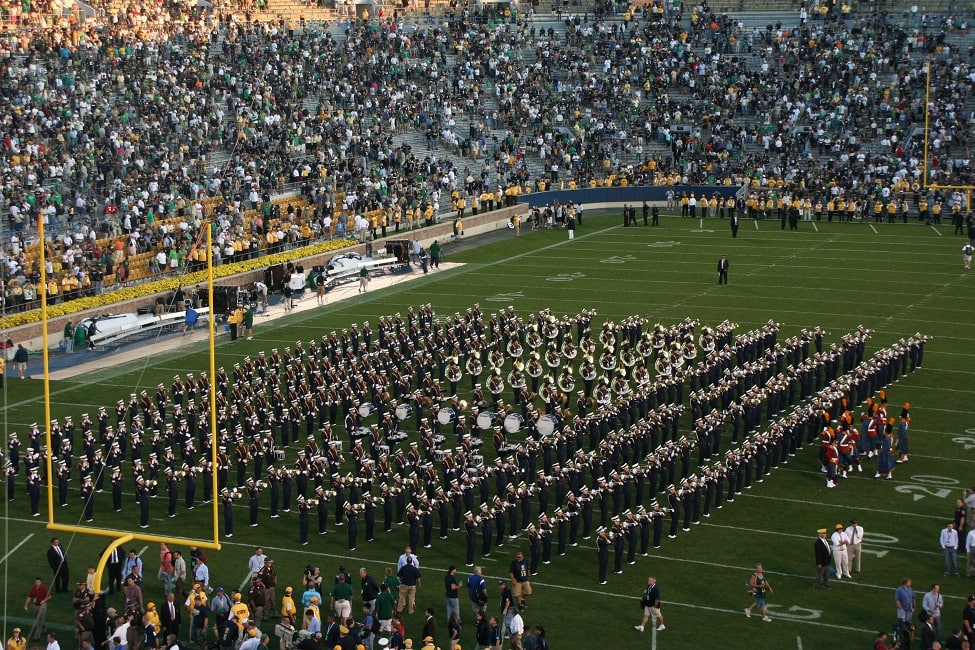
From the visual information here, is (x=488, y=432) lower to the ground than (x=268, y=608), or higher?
higher

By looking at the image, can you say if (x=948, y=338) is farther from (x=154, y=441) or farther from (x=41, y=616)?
(x=41, y=616)

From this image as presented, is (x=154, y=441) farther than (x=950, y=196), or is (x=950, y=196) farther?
(x=950, y=196)

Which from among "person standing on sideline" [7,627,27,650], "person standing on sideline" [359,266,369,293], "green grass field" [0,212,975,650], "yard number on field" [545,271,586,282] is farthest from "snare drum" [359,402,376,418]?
"yard number on field" [545,271,586,282]

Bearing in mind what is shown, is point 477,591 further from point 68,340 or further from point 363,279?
point 363,279

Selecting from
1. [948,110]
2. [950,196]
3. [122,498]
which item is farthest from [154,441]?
[948,110]

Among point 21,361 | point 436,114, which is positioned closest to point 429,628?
point 21,361

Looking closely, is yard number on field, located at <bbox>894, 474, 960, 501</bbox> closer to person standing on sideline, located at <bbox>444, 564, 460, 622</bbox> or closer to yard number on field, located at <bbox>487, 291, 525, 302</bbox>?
person standing on sideline, located at <bbox>444, 564, 460, 622</bbox>

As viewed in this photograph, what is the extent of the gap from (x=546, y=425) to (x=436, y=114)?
2770 centimetres

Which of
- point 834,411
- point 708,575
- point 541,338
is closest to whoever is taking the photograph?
point 708,575

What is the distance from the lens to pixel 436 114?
162ft

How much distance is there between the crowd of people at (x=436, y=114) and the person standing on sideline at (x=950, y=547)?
2229 centimetres

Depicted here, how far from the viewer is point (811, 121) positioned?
48750mm

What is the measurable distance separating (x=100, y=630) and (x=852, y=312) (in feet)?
66.7

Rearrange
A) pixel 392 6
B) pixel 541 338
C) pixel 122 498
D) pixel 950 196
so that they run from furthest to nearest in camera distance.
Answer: pixel 392 6
pixel 950 196
pixel 541 338
pixel 122 498
